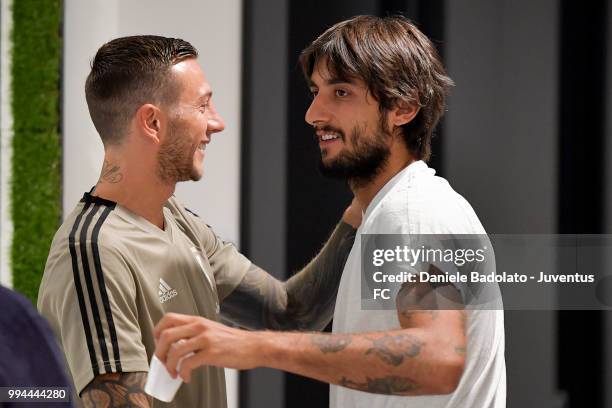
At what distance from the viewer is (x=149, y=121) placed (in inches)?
49.8

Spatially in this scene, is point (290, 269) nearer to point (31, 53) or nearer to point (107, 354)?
point (107, 354)

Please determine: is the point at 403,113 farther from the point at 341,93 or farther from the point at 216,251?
the point at 216,251

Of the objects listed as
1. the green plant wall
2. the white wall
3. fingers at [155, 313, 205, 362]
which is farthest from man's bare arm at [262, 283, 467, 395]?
the green plant wall

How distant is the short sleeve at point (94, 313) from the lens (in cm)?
114

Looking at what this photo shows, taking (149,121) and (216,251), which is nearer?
(149,121)

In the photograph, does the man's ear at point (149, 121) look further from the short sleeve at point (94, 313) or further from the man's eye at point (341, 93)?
the man's eye at point (341, 93)

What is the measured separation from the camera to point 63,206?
1.69 meters

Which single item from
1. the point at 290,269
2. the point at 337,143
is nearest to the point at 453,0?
the point at 337,143

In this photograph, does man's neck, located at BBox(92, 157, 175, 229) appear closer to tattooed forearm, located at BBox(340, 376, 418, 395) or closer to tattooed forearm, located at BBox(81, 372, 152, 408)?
tattooed forearm, located at BBox(81, 372, 152, 408)

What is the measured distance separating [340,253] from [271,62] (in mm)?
415

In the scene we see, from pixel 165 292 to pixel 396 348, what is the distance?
16.0 inches

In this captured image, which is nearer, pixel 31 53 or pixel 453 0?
pixel 453 0

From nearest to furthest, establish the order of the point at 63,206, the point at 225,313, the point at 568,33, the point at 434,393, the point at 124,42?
1. the point at 434,393
2. the point at 124,42
3. the point at 568,33
4. the point at 225,313
5. the point at 63,206

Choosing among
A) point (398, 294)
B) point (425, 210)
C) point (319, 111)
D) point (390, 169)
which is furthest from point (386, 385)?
point (319, 111)
